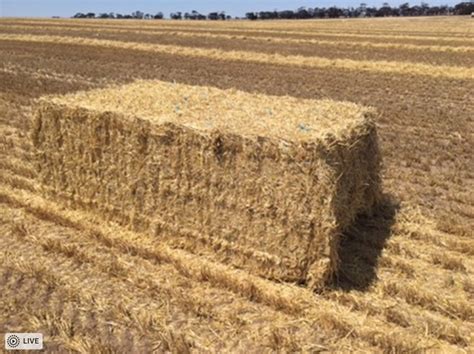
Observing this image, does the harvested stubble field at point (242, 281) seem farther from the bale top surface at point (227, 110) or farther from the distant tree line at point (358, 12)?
the distant tree line at point (358, 12)

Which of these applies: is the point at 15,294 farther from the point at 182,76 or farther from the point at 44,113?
the point at 182,76

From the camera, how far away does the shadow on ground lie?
594cm

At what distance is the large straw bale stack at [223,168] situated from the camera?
5.77 meters

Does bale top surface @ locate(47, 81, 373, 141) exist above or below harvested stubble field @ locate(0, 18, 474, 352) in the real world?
above

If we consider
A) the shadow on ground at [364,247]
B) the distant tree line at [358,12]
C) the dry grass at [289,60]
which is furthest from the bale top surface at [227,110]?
the distant tree line at [358,12]

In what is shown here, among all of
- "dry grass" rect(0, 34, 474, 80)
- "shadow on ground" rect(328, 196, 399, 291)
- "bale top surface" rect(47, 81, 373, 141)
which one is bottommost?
"shadow on ground" rect(328, 196, 399, 291)

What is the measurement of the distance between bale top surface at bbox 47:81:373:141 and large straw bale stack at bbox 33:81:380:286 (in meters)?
0.01

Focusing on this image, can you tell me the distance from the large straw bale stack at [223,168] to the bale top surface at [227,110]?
0.01 m

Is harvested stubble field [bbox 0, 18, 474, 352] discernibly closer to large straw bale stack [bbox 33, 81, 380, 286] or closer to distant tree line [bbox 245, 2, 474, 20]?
large straw bale stack [bbox 33, 81, 380, 286]

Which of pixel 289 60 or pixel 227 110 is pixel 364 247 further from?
pixel 289 60

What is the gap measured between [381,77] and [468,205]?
1366 centimetres

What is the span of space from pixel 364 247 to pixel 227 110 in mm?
2394

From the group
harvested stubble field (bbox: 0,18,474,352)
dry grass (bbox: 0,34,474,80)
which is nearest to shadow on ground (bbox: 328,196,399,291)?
harvested stubble field (bbox: 0,18,474,352)

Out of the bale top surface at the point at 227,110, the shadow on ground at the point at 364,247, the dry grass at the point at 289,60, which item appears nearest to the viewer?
the shadow on ground at the point at 364,247
